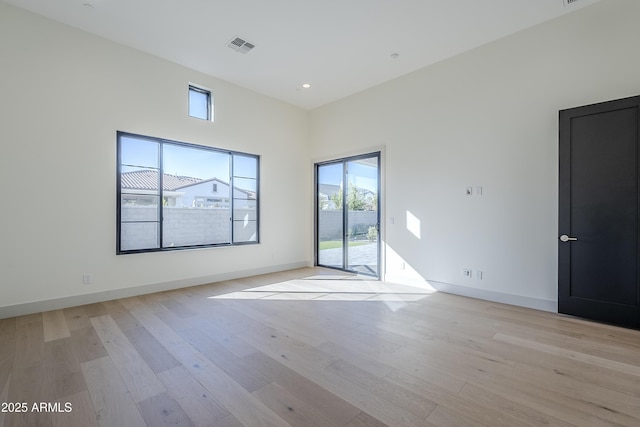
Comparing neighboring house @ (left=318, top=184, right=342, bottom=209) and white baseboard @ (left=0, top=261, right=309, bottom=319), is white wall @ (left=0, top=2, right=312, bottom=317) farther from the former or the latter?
neighboring house @ (left=318, top=184, right=342, bottom=209)

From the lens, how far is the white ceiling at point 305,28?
337cm

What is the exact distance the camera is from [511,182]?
386 cm

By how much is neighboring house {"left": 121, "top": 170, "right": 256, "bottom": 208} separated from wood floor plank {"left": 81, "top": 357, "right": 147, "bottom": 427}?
2.67 meters

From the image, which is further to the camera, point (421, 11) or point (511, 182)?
point (511, 182)

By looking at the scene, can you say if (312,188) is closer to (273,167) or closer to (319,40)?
(273,167)

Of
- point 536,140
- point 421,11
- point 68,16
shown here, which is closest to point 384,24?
point 421,11

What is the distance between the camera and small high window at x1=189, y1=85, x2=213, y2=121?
16.4 ft

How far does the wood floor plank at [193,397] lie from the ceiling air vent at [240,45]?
4.16m

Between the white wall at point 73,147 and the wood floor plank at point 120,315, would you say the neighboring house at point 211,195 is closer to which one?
the white wall at point 73,147

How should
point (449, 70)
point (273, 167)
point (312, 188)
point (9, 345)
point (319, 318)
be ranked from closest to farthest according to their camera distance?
point (9, 345), point (319, 318), point (449, 70), point (273, 167), point (312, 188)

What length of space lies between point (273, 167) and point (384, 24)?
11.2 ft

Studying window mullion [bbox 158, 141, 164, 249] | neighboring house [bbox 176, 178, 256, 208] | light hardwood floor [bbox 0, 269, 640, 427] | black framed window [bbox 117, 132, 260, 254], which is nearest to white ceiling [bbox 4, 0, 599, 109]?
black framed window [bbox 117, 132, 260, 254]

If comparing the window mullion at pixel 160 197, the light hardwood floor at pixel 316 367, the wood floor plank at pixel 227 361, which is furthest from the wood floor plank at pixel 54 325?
the window mullion at pixel 160 197

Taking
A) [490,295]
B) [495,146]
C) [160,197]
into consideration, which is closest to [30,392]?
[160,197]
